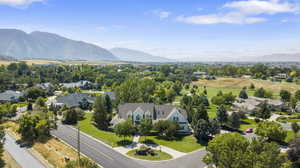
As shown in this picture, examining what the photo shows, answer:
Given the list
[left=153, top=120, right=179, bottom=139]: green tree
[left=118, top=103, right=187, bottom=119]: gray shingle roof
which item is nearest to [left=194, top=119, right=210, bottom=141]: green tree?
[left=153, top=120, right=179, bottom=139]: green tree

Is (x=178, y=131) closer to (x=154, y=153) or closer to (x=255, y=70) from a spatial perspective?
(x=154, y=153)

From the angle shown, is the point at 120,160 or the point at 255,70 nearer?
the point at 120,160

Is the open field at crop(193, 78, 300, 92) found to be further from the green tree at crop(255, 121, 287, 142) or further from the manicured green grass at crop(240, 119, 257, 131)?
the green tree at crop(255, 121, 287, 142)

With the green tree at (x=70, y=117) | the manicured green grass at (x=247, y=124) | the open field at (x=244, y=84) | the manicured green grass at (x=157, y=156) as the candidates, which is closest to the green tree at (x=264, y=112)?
the manicured green grass at (x=247, y=124)

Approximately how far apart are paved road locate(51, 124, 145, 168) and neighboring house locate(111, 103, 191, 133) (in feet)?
34.9

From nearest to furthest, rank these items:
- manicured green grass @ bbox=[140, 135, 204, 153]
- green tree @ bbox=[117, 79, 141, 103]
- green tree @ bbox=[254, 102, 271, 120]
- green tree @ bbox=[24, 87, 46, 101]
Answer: manicured green grass @ bbox=[140, 135, 204, 153], green tree @ bbox=[254, 102, 271, 120], green tree @ bbox=[117, 79, 141, 103], green tree @ bbox=[24, 87, 46, 101]

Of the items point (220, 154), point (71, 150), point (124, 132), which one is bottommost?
point (71, 150)

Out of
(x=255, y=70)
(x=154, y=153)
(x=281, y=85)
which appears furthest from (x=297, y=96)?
(x=255, y=70)

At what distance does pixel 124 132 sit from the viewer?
1549 inches

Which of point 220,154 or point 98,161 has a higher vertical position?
point 220,154

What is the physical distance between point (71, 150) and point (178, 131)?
23.6 metres

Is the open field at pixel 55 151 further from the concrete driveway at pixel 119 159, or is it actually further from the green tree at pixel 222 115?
the green tree at pixel 222 115

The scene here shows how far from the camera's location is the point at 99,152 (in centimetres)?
3584

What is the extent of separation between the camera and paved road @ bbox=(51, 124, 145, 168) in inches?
1255
